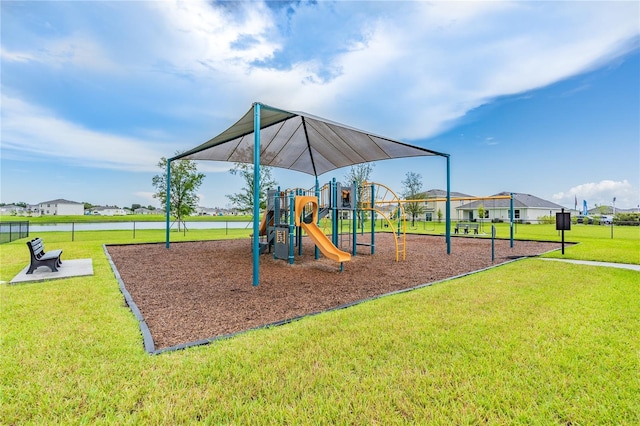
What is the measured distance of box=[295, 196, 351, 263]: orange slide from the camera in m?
6.69

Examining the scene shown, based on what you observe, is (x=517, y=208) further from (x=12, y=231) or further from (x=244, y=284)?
(x=12, y=231)

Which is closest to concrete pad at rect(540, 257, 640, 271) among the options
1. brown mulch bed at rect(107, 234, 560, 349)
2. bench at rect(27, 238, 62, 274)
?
brown mulch bed at rect(107, 234, 560, 349)

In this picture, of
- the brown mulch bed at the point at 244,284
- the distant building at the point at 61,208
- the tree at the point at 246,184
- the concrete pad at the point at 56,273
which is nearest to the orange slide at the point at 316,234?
the brown mulch bed at the point at 244,284

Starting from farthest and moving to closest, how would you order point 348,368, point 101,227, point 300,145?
point 101,227 → point 300,145 → point 348,368

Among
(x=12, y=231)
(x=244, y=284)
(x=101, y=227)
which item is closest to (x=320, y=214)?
(x=244, y=284)

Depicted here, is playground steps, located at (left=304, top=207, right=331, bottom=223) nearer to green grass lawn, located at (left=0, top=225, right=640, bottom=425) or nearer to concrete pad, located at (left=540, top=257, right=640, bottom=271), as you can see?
green grass lawn, located at (left=0, top=225, right=640, bottom=425)

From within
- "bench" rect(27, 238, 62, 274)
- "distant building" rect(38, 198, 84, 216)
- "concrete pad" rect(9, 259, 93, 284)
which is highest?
"distant building" rect(38, 198, 84, 216)

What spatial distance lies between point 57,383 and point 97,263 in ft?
20.8

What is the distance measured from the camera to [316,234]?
741 cm

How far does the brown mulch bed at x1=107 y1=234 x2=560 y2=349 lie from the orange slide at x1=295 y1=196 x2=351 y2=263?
435 mm

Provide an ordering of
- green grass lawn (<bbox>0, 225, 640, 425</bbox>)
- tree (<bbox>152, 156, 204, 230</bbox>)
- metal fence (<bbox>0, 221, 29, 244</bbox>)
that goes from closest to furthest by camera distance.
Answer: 1. green grass lawn (<bbox>0, 225, 640, 425</bbox>)
2. metal fence (<bbox>0, 221, 29, 244</bbox>)
3. tree (<bbox>152, 156, 204, 230</bbox>)

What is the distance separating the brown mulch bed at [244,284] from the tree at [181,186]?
13460 mm

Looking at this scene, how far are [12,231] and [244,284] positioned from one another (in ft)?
52.0

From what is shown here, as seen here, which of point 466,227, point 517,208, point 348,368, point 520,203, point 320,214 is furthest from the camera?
point 520,203
